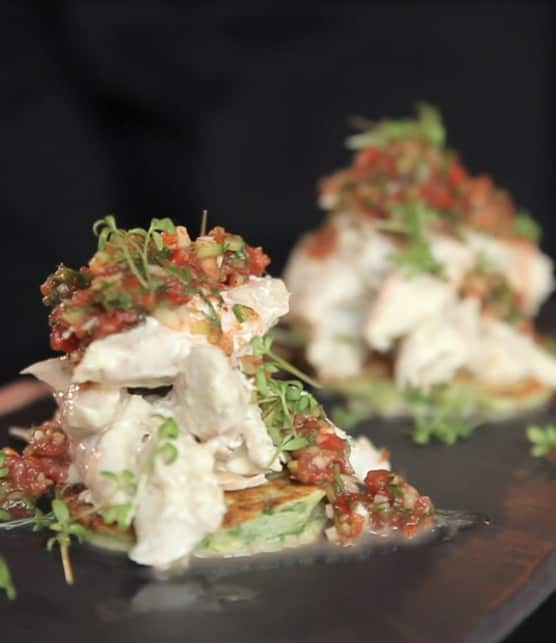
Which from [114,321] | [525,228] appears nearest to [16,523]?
[114,321]

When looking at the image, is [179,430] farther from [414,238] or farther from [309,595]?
[414,238]

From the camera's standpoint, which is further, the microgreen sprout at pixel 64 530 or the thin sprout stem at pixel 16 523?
the thin sprout stem at pixel 16 523

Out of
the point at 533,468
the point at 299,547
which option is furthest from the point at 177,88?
the point at 299,547

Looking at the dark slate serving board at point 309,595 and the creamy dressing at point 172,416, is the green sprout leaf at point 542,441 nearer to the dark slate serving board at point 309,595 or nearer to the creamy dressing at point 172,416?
the dark slate serving board at point 309,595

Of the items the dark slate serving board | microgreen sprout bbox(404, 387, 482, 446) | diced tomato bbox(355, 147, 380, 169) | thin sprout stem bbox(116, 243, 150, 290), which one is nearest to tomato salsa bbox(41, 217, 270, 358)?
thin sprout stem bbox(116, 243, 150, 290)

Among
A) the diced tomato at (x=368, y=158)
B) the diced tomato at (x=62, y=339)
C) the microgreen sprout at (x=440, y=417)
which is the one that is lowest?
the microgreen sprout at (x=440, y=417)

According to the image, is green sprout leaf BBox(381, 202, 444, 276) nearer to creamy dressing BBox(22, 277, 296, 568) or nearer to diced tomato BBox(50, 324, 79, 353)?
creamy dressing BBox(22, 277, 296, 568)

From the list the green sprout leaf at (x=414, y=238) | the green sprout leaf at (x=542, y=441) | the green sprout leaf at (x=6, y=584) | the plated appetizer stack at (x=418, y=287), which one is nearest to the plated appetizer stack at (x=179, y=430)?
the green sprout leaf at (x=6, y=584)
